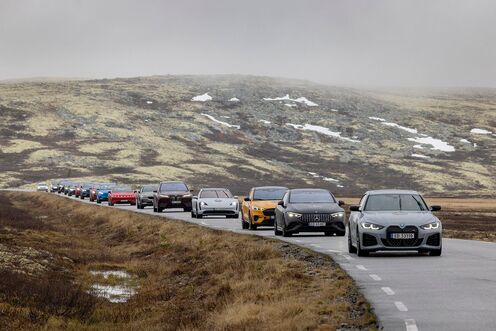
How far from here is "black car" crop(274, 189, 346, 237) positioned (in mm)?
30141

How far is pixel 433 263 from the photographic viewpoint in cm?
2081

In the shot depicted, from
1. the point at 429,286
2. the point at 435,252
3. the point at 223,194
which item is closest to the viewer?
the point at 429,286

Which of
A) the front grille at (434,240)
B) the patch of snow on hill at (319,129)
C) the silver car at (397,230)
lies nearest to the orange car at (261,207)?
the silver car at (397,230)

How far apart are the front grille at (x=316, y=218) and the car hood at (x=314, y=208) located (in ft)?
0.45

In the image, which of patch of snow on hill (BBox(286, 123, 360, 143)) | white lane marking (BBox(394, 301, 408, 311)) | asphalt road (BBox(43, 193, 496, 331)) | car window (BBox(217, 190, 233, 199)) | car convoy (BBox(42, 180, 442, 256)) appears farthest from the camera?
patch of snow on hill (BBox(286, 123, 360, 143))

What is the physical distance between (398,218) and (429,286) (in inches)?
238

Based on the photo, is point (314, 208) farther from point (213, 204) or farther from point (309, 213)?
point (213, 204)

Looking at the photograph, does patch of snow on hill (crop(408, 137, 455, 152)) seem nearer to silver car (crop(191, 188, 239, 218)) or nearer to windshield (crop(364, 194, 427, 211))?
silver car (crop(191, 188, 239, 218))

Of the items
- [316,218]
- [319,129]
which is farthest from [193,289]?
[319,129]

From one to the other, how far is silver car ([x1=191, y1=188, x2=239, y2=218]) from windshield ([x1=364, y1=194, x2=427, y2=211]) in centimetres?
2284

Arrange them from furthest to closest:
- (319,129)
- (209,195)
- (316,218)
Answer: (319,129)
(209,195)
(316,218)

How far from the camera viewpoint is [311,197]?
31000 millimetres

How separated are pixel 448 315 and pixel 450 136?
189 m

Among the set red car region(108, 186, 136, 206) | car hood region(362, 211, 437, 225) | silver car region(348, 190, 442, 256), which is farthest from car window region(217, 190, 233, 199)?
car hood region(362, 211, 437, 225)
